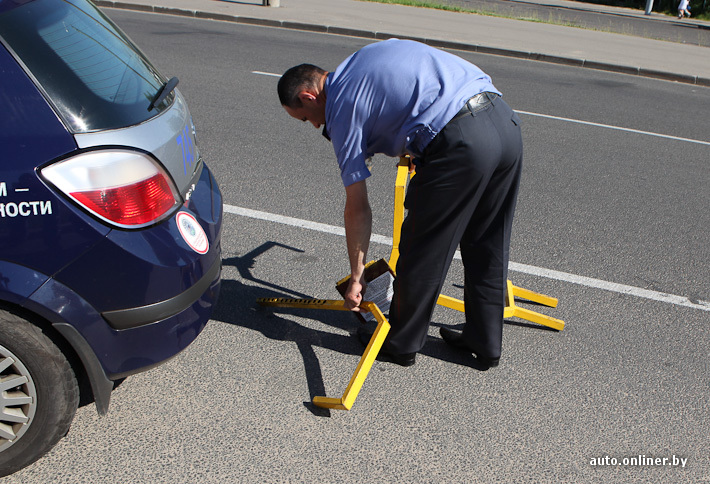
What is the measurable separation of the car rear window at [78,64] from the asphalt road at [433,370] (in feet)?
3.98

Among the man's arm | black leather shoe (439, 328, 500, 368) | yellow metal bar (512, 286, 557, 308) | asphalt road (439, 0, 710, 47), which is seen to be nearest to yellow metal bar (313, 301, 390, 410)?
the man's arm

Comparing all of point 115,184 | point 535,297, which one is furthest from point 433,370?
point 115,184

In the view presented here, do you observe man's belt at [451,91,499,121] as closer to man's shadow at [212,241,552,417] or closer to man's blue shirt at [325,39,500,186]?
man's blue shirt at [325,39,500,186]

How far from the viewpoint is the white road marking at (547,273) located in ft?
12.6

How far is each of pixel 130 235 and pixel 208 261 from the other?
1.29 feet

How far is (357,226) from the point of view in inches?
105

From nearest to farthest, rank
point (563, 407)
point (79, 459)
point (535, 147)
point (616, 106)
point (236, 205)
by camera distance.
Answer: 1. point (79, 459)
2. point (563, 407)
3. point (236, 205)
4. point (535, 147)
5. point (616, 106)

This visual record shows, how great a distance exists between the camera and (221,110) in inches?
273

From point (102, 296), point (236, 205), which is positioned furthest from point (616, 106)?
point (102, 296)

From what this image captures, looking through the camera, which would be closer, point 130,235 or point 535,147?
point 130,235

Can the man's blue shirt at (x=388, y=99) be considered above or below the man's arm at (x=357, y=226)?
above

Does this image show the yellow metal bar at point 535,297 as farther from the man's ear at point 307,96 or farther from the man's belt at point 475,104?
the man's ear at point 307,96

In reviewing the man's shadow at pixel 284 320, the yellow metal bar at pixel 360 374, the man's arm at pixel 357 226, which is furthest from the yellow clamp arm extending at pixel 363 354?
the man's arm at pixel 357 226

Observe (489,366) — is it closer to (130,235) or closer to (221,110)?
(130,235)
